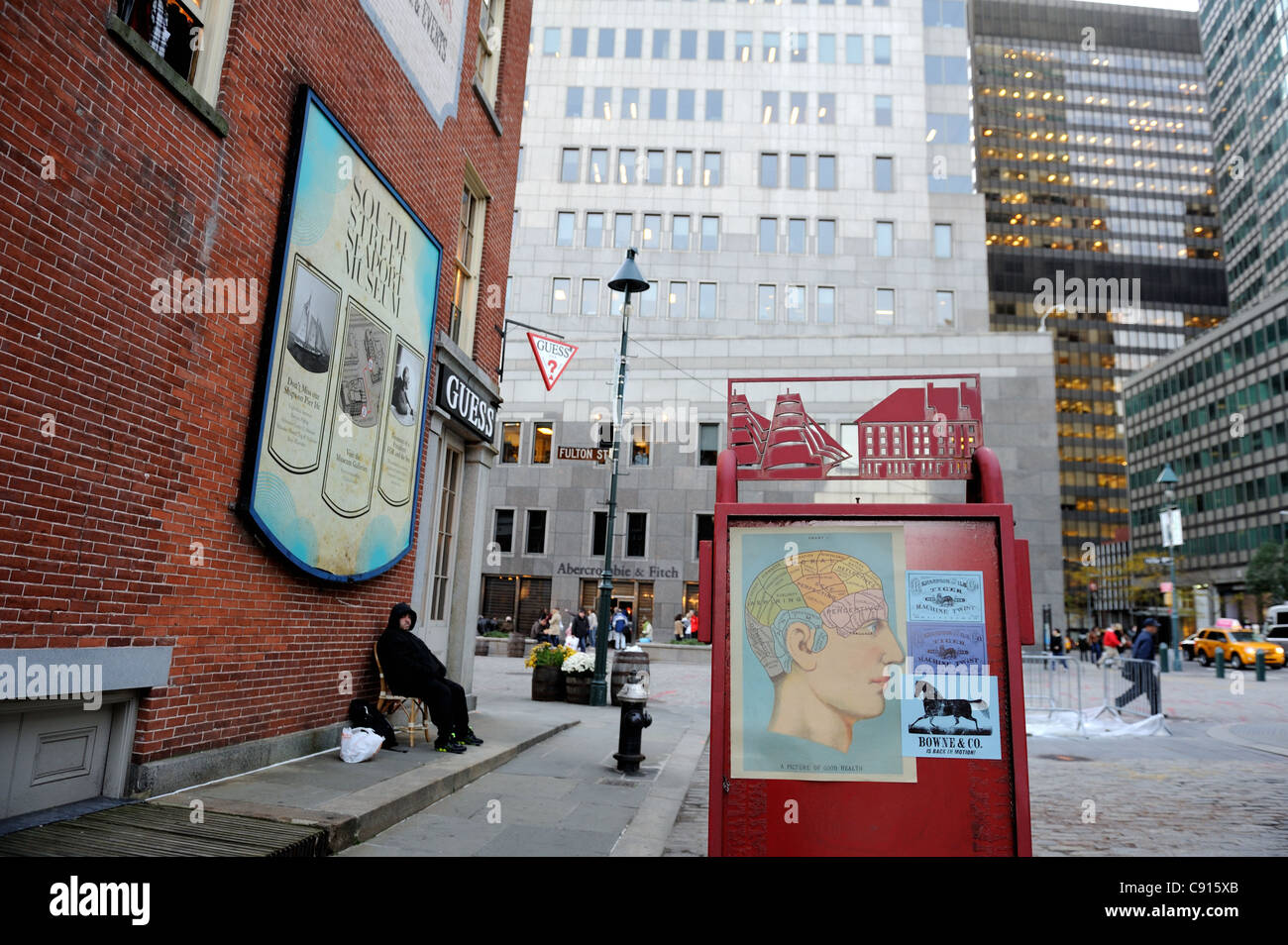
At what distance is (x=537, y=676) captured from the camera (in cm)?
1480

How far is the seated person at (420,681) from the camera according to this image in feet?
27.3

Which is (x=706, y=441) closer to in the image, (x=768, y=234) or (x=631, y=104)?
(x=768, y=234)

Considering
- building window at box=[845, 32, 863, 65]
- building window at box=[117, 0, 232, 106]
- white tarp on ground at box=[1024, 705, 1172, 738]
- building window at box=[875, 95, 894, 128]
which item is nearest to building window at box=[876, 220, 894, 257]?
building window at box=[875, 95, 894, 128]

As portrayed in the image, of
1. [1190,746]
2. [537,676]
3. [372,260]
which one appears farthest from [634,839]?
[1190,746]

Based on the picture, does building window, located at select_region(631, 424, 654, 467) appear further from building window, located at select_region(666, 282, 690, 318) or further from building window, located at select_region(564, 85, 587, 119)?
building window, located at select_region(564, 85, 587, 119)

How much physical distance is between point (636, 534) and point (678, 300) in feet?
46.8

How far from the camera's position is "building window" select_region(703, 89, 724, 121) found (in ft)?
158

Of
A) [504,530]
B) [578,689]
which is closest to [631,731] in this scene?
[578,689]

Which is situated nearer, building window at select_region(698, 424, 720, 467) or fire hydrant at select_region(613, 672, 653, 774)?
fire hydrant at select_region(613, 672, 653, 774)

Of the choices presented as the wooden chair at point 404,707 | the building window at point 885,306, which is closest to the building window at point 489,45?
the wooden chair at point 404,707

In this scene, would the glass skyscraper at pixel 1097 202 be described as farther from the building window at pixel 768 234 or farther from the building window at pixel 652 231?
the building window at pixel 652 231

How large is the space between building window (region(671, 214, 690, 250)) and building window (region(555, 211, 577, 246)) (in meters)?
6.01

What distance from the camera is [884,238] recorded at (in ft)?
151

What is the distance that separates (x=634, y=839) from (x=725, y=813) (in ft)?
6.90
